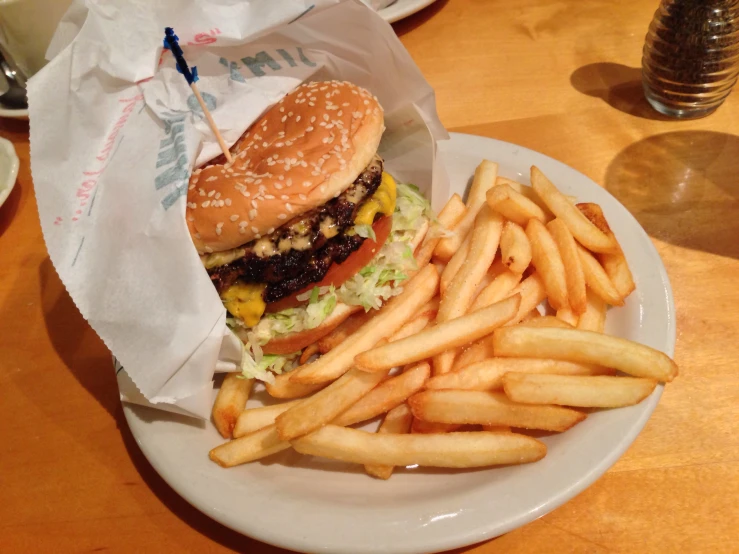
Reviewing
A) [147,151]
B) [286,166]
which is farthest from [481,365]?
[147,151]

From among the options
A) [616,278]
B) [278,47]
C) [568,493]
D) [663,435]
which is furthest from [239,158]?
[663,435]

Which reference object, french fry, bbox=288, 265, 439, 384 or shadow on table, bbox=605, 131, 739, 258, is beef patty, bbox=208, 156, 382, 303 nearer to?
french fry, bbox=288, 265, 439, 384

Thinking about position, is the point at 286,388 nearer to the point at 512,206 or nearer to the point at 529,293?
the point at 529,293

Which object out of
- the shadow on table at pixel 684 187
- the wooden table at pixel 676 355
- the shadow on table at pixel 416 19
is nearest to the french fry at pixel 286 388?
the wooden table at pixel 676 355

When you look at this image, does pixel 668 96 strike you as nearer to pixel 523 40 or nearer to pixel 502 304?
pixel 523 40

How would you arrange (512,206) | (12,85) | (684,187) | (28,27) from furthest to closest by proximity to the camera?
(12,85)
(28,27)
(684,187)
(512,206)

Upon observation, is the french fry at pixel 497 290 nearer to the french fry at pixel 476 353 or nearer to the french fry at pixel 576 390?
the french fry at pixel 476 353
